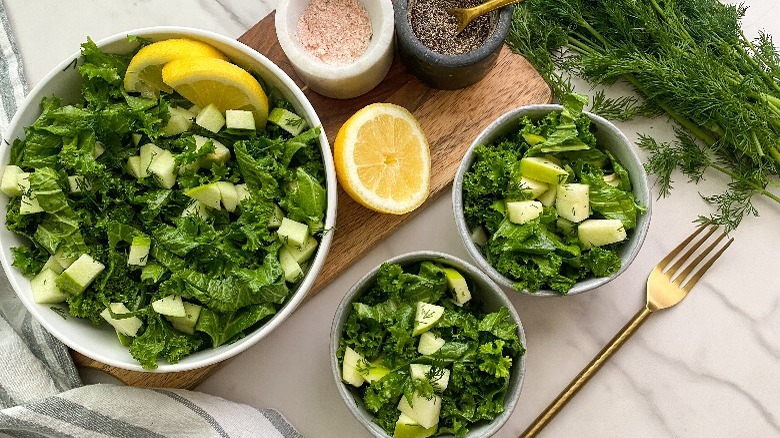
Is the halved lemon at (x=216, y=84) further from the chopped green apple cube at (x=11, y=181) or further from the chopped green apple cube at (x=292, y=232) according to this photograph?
the chopped green apple cube at (x=11, y=181)

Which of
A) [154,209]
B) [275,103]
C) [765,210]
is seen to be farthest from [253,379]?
[765,210]

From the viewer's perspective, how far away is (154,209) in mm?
1472

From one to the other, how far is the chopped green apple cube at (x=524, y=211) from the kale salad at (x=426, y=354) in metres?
0.18

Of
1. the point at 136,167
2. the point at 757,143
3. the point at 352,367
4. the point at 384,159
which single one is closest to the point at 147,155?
the point at 136,167

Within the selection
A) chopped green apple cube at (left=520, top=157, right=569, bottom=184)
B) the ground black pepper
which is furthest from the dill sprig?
chopped green apple cube at (left=520, top=157, right=569, bottom=184)

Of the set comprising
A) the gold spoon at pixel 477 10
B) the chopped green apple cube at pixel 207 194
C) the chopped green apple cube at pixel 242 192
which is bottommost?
the chopped green apple cube at pixel 242 192

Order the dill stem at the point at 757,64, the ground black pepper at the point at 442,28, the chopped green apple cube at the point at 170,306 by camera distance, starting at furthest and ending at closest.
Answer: the dill stem at the point at 757,64
the ground black pepper at the point at 442,28
the chopped green apple cube at the point at 170,306

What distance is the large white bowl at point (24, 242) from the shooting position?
4.86 feet

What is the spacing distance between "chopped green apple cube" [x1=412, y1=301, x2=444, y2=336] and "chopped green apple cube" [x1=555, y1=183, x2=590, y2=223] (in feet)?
1.15

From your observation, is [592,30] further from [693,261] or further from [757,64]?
[693,261]

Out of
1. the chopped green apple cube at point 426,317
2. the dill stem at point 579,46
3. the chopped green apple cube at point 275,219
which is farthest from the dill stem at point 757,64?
the chopped green apple cube at point 275,219

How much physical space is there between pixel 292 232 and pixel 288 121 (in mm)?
256

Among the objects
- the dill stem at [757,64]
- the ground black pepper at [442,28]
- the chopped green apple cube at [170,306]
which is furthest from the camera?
the dill stem at [757,64]

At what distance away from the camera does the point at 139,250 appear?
56.9 inches
